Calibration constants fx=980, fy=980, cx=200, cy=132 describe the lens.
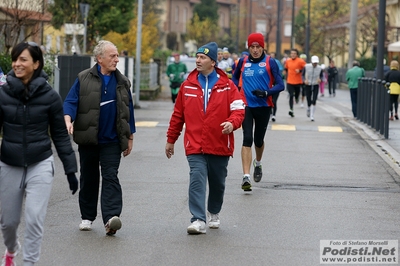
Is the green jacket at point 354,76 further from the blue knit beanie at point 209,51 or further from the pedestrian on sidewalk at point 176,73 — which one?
the blue knit beanie at point 209,51

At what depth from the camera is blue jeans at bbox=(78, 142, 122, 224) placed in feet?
27.9

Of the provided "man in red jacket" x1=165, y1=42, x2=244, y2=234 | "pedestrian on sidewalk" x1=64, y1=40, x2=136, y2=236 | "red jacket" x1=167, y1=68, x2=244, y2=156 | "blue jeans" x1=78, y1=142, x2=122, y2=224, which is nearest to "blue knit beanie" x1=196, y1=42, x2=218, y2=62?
"man in red jacket" x1=165, y1=42, x2=244, y2=234

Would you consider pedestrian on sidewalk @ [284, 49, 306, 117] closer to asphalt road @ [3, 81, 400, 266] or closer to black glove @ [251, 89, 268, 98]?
asphalt road @ [3, 81, 400, 266]

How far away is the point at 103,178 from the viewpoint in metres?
8.57

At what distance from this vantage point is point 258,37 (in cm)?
1167

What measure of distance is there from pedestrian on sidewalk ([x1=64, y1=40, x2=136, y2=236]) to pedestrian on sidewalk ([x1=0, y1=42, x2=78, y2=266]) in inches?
64.6

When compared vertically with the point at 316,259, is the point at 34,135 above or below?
above

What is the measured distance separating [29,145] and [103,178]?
2.03 metres

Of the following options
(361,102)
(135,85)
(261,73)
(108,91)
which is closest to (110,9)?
(135,85)

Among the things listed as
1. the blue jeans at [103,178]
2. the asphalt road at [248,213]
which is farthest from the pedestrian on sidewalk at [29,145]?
the blue jeans at [103,178]

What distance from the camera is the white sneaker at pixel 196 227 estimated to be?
855cm

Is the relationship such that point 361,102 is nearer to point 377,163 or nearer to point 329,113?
point 329,113

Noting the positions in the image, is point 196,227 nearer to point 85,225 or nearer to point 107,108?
point 85,225

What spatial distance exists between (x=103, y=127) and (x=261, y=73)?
395cm
